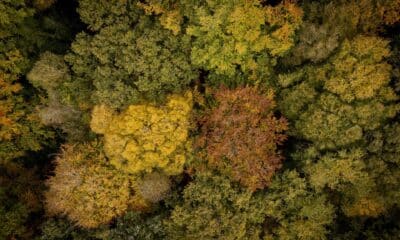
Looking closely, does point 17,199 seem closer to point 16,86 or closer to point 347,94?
point 16,86

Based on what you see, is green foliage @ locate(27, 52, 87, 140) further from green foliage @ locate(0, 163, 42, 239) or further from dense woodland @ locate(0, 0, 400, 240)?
green foliage @ locate(0, 163, 42, 239)

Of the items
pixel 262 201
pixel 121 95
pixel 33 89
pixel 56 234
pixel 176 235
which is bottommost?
pixel 56 234

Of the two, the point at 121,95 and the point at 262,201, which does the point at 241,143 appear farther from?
the point at 121,95

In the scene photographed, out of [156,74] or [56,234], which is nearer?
[156,74]

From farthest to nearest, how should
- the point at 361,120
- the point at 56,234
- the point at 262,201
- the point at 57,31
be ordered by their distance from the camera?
the point at 57,31 → the point at 56,234 → the point at 262,201 → the point at 361,120

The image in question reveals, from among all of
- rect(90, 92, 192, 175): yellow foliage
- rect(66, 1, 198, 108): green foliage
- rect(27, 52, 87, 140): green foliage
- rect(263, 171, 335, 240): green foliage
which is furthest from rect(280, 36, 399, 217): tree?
rect(27, 52, 87, 140): green foliage

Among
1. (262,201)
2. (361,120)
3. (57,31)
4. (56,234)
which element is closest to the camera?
(361,120)

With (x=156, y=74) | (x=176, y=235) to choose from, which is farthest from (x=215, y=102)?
(x=176, y=235)
